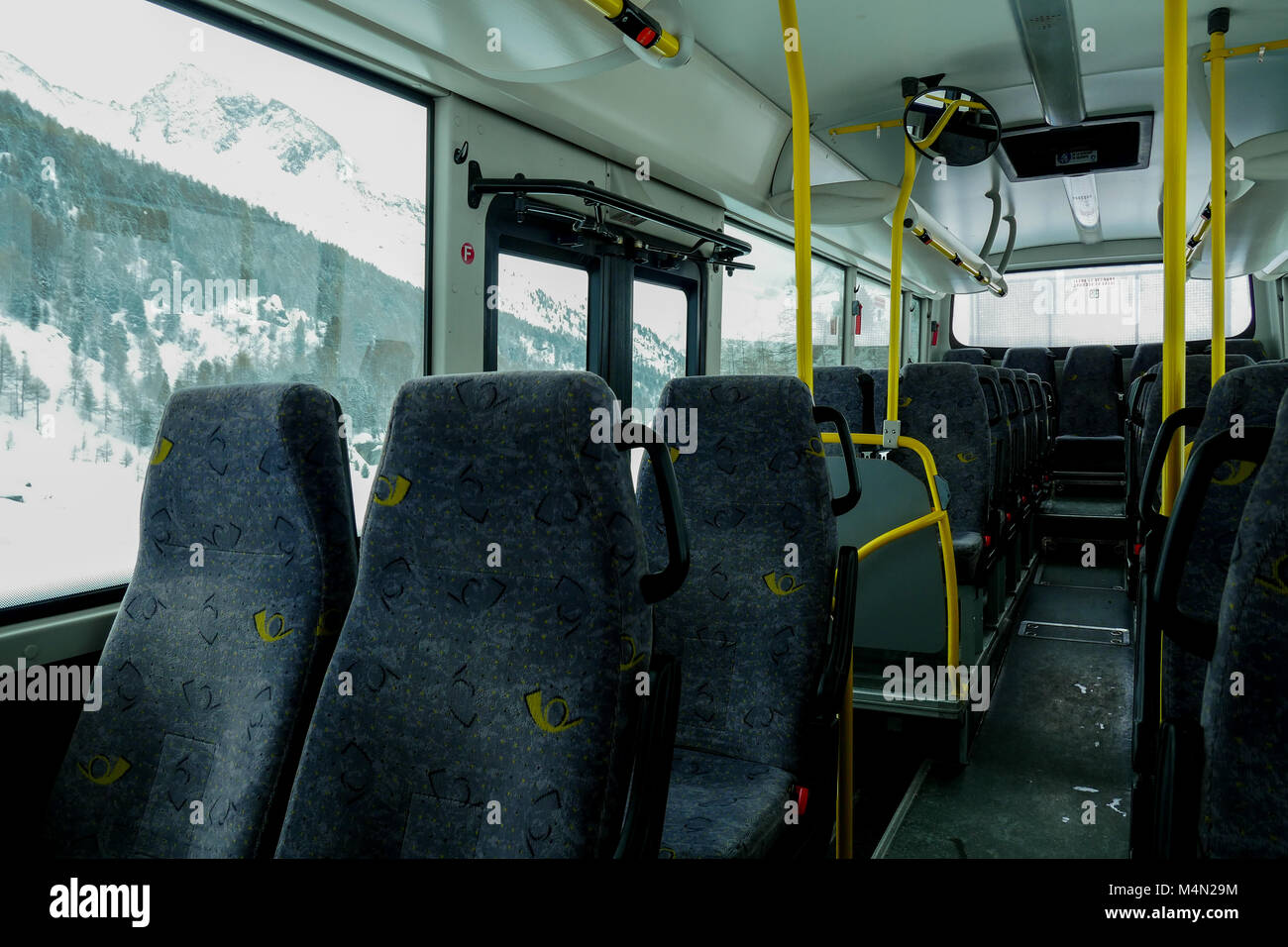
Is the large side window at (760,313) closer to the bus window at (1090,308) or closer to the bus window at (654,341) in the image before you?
the bus window at (654,341)

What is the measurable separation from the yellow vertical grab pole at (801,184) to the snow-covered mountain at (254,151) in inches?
56.8

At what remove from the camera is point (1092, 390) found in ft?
29.5

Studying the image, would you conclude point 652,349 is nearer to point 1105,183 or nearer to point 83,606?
point 83,606

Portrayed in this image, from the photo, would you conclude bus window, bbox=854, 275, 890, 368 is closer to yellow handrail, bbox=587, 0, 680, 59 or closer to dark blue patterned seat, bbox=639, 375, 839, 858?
yellow handrail, bbox=587, 0, 680, 59

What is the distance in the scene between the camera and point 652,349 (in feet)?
15.2

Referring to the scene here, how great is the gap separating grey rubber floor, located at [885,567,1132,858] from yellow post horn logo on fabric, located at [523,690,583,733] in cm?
173

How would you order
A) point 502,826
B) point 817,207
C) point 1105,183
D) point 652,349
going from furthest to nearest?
point 1105,183 → point 817,207 → point 652,349 → point 502,826

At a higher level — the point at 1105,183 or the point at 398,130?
the point at 1105,183

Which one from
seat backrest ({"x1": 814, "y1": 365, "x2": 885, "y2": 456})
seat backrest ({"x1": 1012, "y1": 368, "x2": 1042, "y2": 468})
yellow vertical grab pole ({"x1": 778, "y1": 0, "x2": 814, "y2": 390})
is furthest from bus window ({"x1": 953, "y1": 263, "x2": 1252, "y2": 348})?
yellow vertical grab pole ({"x1": 778, "y1": 0, "x2": 814, "y2": 390})

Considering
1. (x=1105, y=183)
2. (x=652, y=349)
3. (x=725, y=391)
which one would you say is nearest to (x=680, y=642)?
(x=725, y=391)

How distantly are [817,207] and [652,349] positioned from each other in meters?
1.36

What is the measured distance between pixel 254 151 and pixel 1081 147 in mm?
5519

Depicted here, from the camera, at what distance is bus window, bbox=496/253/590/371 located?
363 cm

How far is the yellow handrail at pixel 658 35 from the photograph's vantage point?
2.49m
